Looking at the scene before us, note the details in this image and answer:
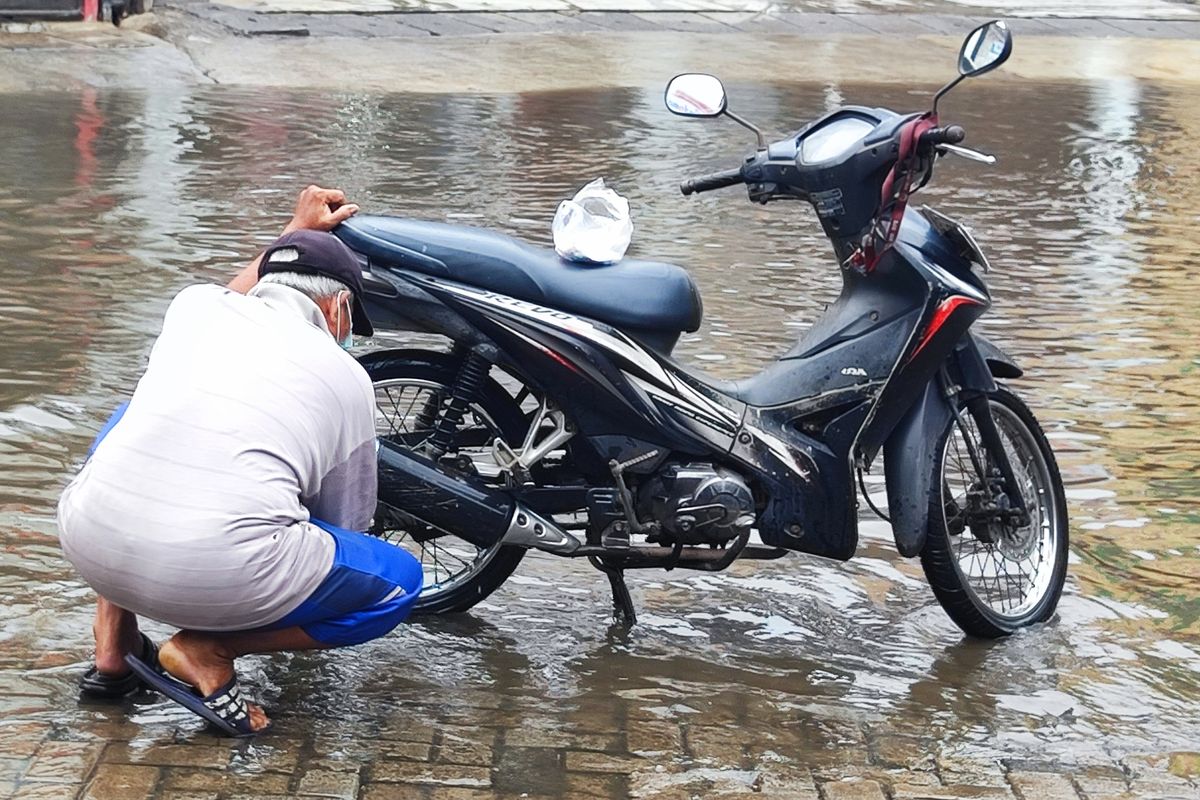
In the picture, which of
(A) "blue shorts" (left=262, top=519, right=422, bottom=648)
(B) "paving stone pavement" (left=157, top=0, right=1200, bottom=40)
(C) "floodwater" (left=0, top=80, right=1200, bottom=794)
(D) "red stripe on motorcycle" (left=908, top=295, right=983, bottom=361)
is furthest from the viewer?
(B) "paving stone pavement" (left=157, top=0, right=1200, bottom=40)

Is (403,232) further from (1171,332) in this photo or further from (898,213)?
(1171,332)

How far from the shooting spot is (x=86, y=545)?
12.1 feet

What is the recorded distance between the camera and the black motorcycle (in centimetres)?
445

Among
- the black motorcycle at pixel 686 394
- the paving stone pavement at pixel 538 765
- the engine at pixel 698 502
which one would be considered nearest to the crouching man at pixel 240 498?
the paving stone pavement at pixel 538 765

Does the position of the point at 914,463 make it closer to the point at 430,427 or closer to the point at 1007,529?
the point at 1007,529

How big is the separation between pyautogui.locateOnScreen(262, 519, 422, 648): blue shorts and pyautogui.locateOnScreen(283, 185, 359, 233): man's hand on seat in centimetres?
85

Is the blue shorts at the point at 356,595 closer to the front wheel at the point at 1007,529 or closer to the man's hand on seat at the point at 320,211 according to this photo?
the man's hand on seat at the point at 320,211

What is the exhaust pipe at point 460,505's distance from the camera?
4.48 m

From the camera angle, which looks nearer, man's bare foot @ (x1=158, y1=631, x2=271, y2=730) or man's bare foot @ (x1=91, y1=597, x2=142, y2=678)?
man's bare foot @ (x1=158, y1=631, x2=271, y2=730)

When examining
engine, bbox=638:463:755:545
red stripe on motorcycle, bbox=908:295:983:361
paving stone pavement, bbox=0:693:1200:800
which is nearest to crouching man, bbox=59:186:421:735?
paving stone pavement, bbox=0:693:1200:800

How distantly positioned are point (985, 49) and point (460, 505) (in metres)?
1.74

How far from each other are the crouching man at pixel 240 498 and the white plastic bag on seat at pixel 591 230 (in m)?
0.65

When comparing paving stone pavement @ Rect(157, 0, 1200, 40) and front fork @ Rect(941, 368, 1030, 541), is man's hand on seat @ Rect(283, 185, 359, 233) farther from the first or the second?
paving stone pavement @ Rect(157, 0, 1200, 40)

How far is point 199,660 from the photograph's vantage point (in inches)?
154
